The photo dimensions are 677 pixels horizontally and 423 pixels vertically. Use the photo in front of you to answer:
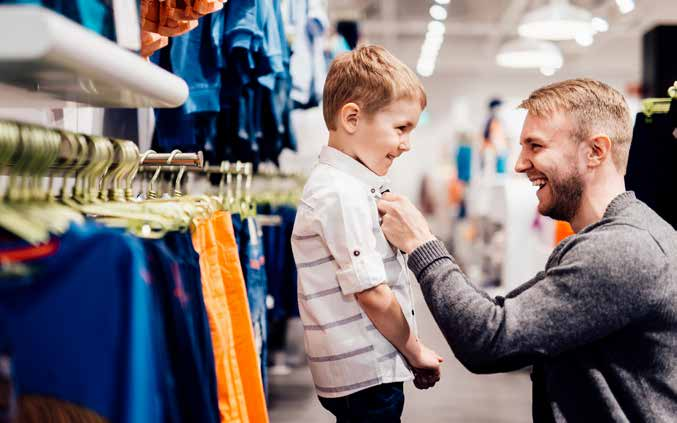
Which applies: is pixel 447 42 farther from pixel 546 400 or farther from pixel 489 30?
pixel 546 400

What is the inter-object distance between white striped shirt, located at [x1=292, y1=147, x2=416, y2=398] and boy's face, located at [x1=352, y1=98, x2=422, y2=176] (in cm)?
4

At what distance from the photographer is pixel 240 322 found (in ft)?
5.08

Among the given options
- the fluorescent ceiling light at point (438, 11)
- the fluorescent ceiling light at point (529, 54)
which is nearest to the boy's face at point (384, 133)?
the fluorescent ceiling light at point (529, 54)

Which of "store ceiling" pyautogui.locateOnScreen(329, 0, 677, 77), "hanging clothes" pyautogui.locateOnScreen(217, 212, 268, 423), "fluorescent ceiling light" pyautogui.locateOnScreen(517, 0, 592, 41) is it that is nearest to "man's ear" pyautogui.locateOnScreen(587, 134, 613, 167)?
"hanging clothes" pyautogui.locateOnScreen(217, 212, 268, 423)

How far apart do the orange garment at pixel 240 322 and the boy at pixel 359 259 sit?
25 centimetres

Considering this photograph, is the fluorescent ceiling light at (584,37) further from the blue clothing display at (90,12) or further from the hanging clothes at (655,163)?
the blue clothing display at (90,12)

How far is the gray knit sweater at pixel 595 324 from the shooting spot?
152 cm

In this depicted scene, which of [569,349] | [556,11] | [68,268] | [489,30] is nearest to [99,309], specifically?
[68,268]

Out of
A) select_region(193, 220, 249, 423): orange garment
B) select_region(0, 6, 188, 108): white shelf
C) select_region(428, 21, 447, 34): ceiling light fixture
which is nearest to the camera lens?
select_region(0, 6, 188, 108): white shelf

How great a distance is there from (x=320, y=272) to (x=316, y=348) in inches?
7.4

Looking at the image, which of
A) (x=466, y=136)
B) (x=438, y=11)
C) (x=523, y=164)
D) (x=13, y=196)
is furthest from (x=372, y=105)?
(x=466, y=136)

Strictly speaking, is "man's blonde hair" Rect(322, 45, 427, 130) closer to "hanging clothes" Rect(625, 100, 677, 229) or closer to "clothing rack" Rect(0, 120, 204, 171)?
"clothing rack" Rect(0, 120, 204, 171)

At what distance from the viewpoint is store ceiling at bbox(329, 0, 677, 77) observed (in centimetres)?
975

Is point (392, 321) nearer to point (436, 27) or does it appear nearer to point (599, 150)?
point (599, 150)
